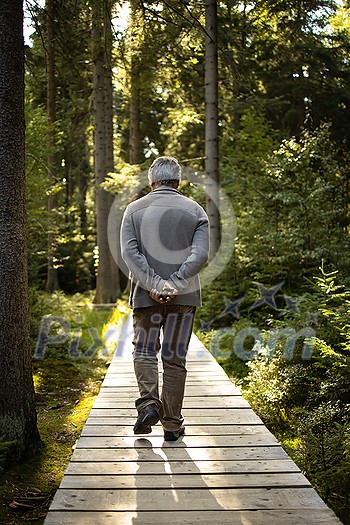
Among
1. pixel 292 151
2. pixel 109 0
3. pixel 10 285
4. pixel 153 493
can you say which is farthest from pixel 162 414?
pixel 292 151

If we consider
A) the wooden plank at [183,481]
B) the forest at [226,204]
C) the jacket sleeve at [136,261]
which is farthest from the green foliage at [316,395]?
the jacket sleeve at [136,261]

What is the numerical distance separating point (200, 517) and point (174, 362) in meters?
1.66

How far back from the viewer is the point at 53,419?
6.42 meters

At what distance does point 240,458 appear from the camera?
4156 millimetres

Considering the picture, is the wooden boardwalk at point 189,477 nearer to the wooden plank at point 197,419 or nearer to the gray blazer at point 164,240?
the wooden plank at point 197,419

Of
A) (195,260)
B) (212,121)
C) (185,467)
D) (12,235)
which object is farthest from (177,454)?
(212,121)

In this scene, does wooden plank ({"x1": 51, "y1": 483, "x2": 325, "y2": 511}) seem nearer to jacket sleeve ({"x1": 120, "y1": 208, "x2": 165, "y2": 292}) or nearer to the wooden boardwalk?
the wooden boardwalk

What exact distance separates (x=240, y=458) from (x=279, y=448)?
1.21 ft

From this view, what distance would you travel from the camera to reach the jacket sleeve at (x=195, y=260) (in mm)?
4672

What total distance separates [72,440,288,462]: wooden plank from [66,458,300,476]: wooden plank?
0.07 m

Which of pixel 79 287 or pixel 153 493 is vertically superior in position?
pixel 153 493

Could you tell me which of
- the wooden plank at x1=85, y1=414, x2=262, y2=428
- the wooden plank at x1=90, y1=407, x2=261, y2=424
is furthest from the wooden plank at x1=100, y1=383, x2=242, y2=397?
the wooden plank at x1=85, y1=414, x2=262, y2=428

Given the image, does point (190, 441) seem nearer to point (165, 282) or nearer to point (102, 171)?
point (165, 282)

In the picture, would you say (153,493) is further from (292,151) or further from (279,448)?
(292,151)
